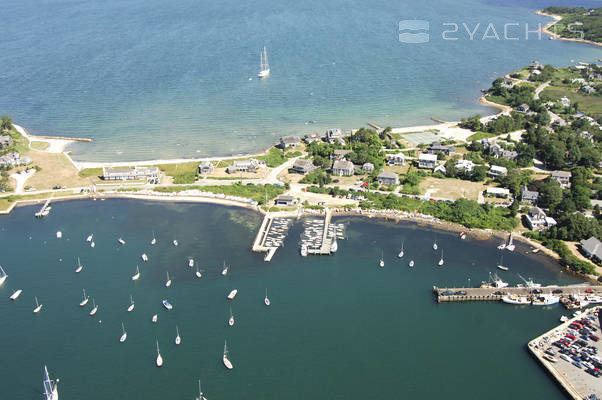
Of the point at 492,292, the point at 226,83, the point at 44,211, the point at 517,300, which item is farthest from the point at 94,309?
the point at 226,83

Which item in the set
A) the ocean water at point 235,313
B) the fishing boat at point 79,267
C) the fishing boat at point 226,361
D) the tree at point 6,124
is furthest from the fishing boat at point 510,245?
the tree at point 6,124

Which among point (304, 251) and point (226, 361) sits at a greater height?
point (304, 251)

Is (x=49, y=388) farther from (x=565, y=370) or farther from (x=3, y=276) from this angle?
(x=565, y=370)

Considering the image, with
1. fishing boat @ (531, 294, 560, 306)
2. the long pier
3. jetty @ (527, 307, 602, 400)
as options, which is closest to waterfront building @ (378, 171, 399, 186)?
the long pier

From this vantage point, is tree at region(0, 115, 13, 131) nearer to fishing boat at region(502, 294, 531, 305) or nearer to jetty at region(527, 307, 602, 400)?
fishing boat at region(502, 294, 531, 305)

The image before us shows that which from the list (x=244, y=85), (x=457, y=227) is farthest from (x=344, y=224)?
(x=244, y=85)

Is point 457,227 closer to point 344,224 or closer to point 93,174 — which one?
point 344,224
